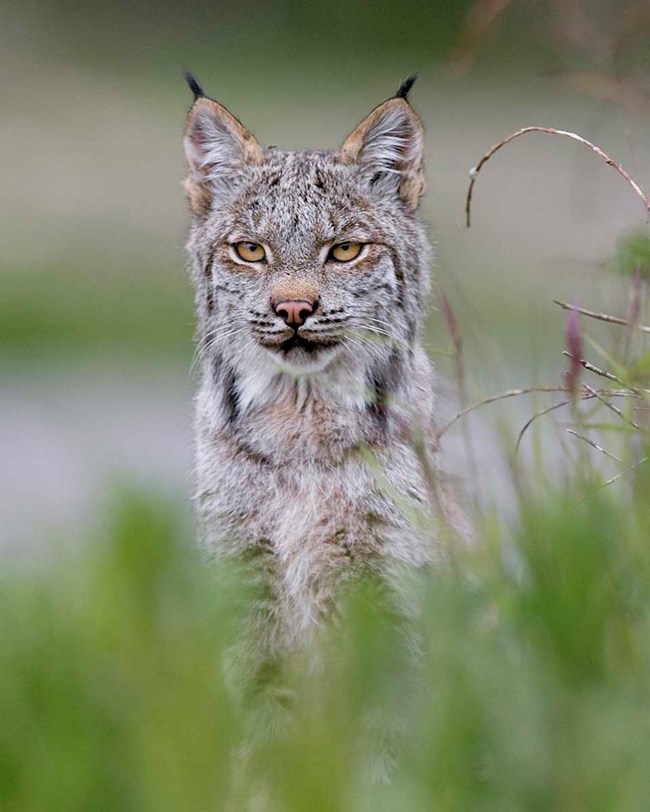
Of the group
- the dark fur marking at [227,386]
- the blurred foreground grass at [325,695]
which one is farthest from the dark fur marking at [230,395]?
the blurred foreground grass at [325,695]

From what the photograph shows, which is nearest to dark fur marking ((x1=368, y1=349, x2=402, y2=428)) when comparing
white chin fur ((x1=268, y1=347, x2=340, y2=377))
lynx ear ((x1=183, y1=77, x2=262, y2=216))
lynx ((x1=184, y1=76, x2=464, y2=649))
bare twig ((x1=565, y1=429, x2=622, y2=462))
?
lynx ((x1=184, y1=76, x2=464, y2=649))

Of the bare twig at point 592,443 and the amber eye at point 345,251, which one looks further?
the amber eye at point 345,251

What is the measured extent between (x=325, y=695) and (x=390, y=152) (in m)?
2.63

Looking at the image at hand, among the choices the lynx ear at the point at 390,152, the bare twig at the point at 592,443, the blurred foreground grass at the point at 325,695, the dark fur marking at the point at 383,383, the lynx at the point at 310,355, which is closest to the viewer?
the blurred foreground grass at the point at 325,695

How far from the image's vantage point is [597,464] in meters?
3.71

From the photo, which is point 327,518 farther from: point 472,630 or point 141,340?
point 141,340

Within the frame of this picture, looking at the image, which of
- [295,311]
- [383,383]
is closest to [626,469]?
[295,311]

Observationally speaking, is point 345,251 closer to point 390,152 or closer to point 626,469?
point 390,152

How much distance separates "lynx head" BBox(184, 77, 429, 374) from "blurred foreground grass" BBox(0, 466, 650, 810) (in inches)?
68.9

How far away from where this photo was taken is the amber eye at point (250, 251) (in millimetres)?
4579

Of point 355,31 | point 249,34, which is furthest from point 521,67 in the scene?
point 249,34

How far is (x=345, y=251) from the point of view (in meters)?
4.55

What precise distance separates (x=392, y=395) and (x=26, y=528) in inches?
62.0

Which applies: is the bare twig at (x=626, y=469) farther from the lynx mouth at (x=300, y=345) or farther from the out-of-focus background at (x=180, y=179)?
the out-of-focus background at (x=180, y=179)
